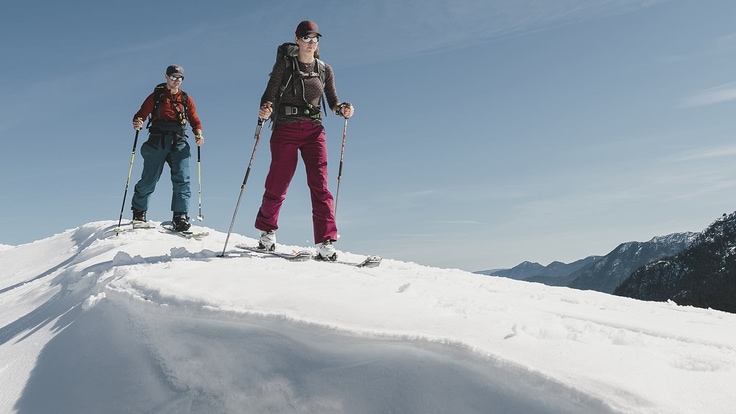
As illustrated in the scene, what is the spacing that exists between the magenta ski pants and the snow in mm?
1585

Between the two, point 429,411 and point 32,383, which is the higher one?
point 429,411

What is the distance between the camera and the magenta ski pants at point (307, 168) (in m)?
7.44

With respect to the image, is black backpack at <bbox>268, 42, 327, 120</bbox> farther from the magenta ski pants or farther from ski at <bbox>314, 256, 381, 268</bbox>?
ski at <bbox>314, 256, 381, 268</bbox>

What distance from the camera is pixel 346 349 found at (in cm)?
323

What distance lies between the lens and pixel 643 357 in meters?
2.95

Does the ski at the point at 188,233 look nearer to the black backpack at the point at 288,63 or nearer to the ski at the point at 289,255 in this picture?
the ski at the point at 289,255

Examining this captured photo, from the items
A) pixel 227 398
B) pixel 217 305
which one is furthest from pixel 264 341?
pixel 217 305

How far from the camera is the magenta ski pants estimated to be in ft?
24.4

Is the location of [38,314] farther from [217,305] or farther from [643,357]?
[643,357]

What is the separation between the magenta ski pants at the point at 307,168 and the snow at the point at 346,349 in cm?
158

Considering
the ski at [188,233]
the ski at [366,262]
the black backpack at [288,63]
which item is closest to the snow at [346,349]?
the ski at [366,262]

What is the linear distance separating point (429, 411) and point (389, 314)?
0.87 m

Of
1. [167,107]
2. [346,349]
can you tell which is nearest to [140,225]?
[167,107]

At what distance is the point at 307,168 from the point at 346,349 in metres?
4.71
